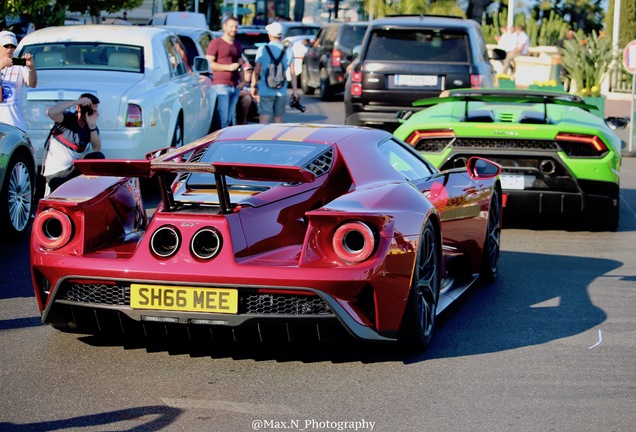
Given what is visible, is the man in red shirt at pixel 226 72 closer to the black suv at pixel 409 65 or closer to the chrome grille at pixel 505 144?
the black suv at pixel 409 65

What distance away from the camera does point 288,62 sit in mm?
17547

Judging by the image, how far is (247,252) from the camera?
6.04 metres

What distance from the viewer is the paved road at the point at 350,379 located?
528 cm

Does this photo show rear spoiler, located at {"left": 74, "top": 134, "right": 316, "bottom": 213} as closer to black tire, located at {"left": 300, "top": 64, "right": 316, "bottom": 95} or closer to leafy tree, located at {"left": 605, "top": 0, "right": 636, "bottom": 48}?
black tire, located at {"left": 300, "top": 64, "right": 316, "bottom": 95}

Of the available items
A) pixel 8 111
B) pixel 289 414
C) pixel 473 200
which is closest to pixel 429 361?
pixel 289 414

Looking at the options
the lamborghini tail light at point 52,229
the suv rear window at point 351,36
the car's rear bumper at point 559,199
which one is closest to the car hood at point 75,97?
the car's rear bumper at point 559,199

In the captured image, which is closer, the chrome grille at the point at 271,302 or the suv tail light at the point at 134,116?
the chrome grille at the point at 271,302

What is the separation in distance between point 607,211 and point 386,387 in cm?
595

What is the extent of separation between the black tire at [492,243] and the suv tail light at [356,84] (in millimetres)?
8468

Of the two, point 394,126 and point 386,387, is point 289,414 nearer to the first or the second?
point 386,387

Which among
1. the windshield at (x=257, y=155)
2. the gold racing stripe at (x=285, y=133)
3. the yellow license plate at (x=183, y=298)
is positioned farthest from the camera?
the gold racing stripe at (x=285, y=133)

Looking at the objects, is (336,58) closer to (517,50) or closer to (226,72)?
(517,50)

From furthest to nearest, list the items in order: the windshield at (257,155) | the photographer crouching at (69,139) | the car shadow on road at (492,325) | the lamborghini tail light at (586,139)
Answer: the lamborghini tail light at (586,139) → the photographer crouching at (69,139) → the windshield at (257,155) → the car shadow on road at (492,325)

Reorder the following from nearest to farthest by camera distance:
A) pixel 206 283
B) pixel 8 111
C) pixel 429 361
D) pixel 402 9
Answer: pixel 206 283, pixel 429 361, pixel 8 111, pixel 402 9
